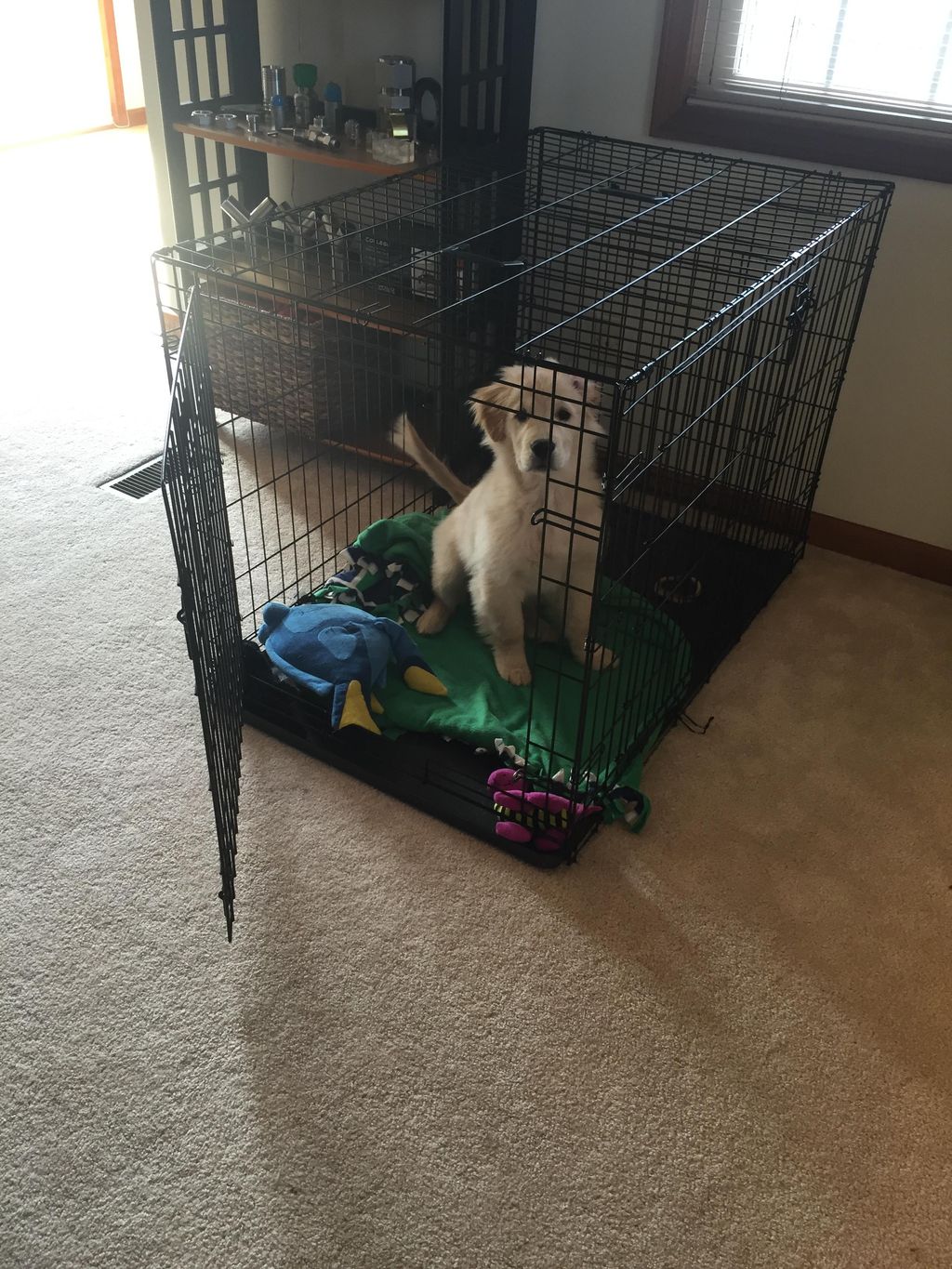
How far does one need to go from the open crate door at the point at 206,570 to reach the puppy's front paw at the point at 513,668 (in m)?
0.55

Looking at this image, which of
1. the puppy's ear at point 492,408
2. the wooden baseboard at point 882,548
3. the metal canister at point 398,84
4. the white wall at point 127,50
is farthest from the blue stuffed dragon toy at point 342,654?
the white wall at point 127,50

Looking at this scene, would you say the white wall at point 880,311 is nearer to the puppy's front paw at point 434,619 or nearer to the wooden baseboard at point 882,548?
the wooden baseboard at point 882,548

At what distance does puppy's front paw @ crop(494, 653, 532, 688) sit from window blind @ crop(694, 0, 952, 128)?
4.70 ft

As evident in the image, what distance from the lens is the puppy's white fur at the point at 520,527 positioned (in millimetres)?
1847

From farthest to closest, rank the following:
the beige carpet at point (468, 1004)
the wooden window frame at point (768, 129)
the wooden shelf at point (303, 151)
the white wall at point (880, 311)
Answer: the wooden shelf at point (303, 151) → the white wall at point (880, 311) → the wooden window frame at point (768, 129) → the beige carpet at point (468, 1004)

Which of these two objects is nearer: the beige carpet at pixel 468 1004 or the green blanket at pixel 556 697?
the beige carpet at pixel 468 1004

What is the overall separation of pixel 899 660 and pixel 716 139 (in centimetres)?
130

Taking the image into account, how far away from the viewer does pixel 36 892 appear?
1.77 metres

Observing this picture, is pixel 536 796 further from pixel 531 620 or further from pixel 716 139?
pixel 716 139

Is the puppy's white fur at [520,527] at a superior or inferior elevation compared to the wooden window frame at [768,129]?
inferior

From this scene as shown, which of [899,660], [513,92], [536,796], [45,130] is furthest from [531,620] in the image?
[45,130]

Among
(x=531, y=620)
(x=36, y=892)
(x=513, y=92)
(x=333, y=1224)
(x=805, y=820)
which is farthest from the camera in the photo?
(x=513, y=92)

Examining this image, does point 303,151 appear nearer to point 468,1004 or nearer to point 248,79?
point 248,79

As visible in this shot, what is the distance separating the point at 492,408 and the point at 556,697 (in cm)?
53
